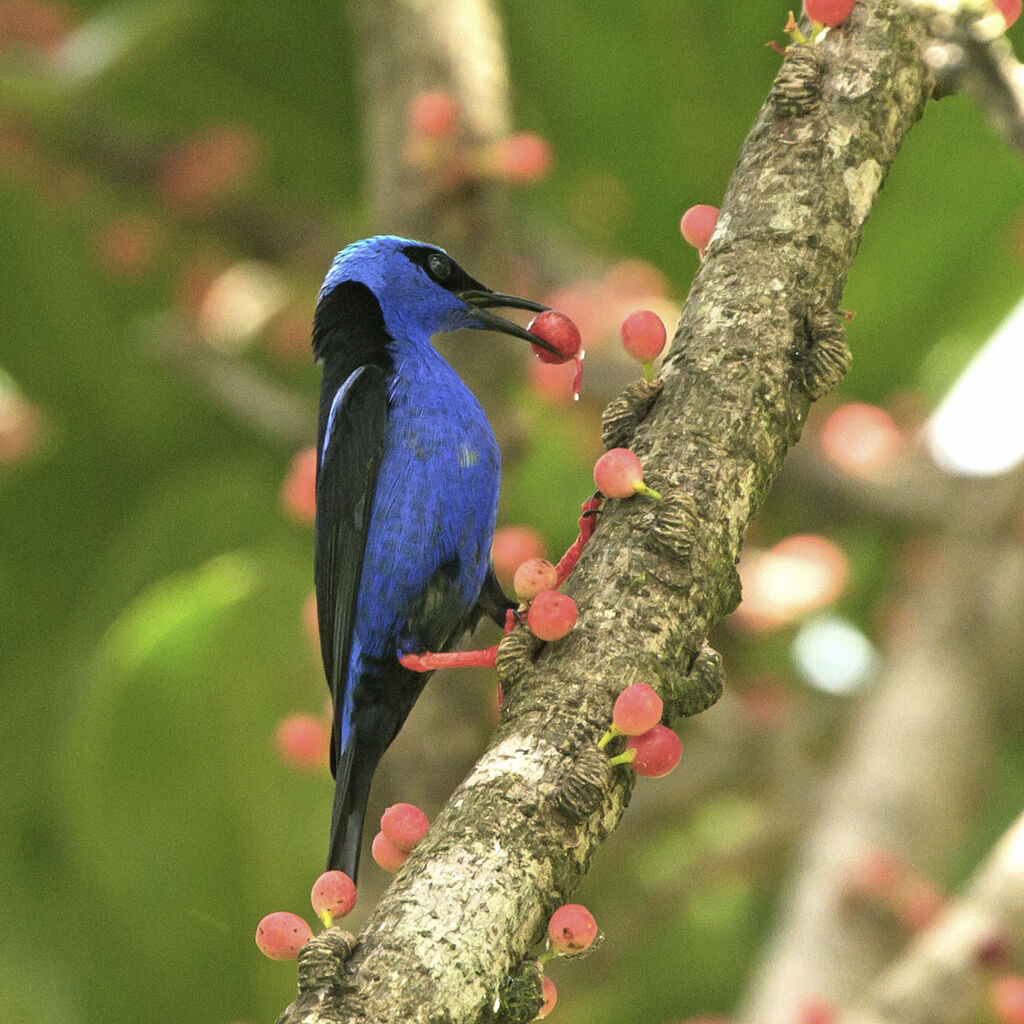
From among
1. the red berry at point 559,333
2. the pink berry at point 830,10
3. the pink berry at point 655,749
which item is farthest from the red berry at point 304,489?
the pink berry at point 655,749

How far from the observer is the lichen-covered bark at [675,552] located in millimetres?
1360

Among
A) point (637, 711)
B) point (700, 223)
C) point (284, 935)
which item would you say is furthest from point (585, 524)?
point (284, 935)

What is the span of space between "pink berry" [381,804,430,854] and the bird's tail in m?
0.67

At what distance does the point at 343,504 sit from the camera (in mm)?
2842

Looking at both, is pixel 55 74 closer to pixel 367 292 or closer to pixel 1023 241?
pixel 367 292

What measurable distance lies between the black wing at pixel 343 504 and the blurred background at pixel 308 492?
461 mm

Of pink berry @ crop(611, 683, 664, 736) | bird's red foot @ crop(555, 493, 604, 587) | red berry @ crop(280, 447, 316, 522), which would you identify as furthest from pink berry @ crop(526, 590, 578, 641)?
red berry @ crop(280, 447, 316, 522)

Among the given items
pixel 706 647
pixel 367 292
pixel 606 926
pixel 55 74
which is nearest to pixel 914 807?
pixel 606 926

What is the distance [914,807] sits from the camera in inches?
141

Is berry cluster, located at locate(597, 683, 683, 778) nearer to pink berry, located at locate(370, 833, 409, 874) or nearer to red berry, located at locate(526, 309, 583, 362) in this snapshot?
pink berry, located at locate(370, 833, 409, 874)

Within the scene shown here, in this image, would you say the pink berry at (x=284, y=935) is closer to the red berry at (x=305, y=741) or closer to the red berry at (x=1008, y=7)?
the red berry at (x=1008, y=7)

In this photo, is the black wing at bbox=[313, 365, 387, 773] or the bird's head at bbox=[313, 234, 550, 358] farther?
the bird's head at bbox=[313, 234, 550, 358]

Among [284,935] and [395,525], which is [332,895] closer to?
[284,935]

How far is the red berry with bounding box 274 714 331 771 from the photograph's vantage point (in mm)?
3316
